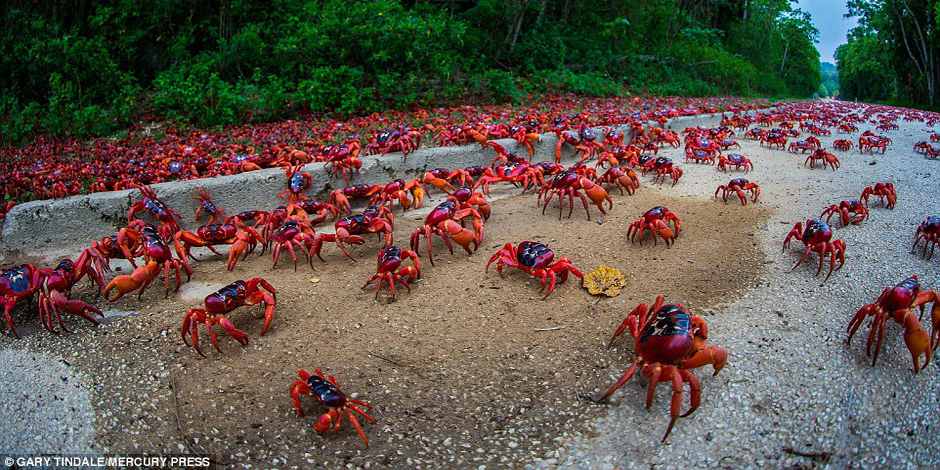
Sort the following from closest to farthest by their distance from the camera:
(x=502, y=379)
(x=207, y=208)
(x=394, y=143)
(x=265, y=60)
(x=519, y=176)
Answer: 1. (x=502, y=379)
2. (x=207, y=208)
3. (x=519, y=176)
4. (x=394, y=143)
5. (x=265, y=60)

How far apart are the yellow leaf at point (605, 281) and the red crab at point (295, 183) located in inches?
142

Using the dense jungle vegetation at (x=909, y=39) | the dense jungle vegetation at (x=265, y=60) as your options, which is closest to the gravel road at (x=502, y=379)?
the dense jungle vegetation at (x=265, y=60)

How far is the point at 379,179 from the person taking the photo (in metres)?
7.09

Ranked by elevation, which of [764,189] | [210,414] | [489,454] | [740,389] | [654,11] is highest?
[654,11]

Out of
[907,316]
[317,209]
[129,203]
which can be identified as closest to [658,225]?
[907,316]

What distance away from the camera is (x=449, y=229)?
174 inches

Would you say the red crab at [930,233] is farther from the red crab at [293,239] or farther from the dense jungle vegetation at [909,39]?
the dense jungle vegetation at [909,39]

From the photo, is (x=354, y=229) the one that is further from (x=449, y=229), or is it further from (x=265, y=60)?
(x=265, y=60)

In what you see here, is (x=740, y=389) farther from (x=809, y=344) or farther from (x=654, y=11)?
(x=654, y=11)

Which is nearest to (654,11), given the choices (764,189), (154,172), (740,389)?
(764,189)

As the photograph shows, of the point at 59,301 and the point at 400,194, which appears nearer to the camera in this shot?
the point at 59,301

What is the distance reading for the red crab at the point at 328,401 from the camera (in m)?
2.62

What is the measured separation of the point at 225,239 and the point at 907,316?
5.06 metres

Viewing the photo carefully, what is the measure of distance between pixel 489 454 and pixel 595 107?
11.4 metres
